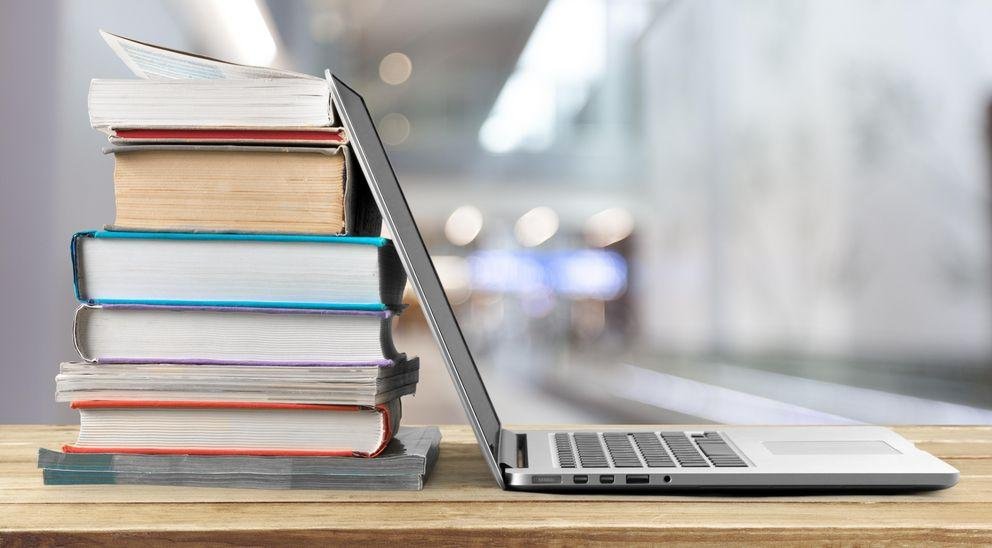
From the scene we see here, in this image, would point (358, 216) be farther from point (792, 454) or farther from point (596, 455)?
point (792, 454)

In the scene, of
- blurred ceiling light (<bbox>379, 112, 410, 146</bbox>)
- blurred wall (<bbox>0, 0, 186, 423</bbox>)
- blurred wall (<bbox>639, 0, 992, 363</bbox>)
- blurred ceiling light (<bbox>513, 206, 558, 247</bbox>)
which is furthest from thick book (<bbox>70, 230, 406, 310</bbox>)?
blurred ceiling light (<bbox>513, 206, 558, 247</bbox>)

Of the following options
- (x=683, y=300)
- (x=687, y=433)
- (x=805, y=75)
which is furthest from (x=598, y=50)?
(x=687, y=433)

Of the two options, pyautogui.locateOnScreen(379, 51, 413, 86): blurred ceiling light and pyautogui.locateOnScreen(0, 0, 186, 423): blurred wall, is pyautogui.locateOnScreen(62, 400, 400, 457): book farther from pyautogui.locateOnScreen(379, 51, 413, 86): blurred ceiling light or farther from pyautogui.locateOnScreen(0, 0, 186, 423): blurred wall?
pyautogui.locateOnScreen(379, 51, 413, 86): blurred ceiling light

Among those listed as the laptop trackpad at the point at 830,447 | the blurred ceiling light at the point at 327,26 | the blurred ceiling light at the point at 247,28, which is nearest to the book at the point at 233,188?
the laptop trackpad at the point at 830,447

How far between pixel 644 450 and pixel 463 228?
63.4ft

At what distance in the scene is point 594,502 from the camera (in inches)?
26.7

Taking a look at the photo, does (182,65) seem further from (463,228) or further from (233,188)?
(463,228)

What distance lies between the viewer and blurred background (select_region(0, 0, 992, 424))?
2115mm

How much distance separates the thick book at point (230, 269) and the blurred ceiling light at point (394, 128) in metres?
13.7

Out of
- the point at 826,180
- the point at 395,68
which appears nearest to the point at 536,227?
the point at 395,68

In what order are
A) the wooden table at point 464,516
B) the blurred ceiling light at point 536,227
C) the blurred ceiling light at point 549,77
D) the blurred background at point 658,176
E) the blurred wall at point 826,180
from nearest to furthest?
1. the wooden table at point 464,516
2. the blurred background at point 658,176
3. the blurred wall at point 826,180
4. the blurred ceiling light at point 549,77
5. the blurred ceiling light at point 536,227

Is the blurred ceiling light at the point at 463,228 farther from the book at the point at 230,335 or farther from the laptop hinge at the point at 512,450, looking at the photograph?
the book at the point at 230,335

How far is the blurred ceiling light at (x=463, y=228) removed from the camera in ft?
62.3

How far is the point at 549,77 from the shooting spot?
13289 mm
